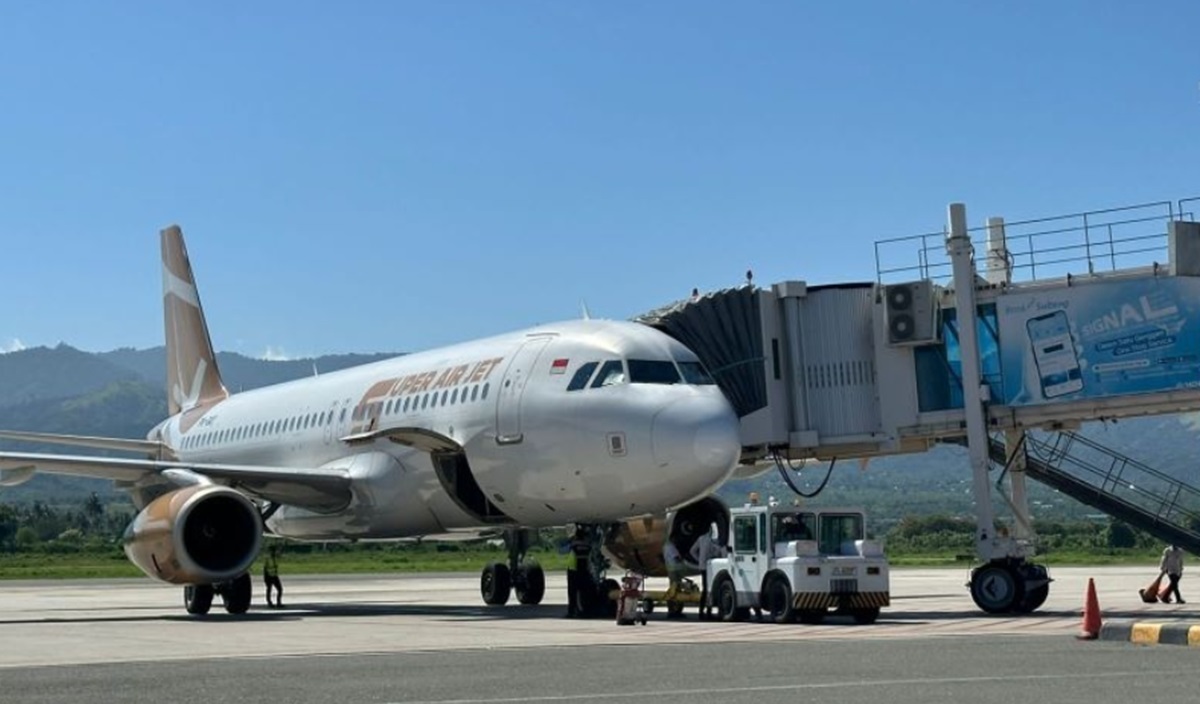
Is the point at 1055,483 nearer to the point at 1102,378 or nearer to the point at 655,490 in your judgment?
the point at 1102,378

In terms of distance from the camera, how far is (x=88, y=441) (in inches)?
1411

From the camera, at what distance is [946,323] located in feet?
83.0

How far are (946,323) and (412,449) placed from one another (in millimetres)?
8414

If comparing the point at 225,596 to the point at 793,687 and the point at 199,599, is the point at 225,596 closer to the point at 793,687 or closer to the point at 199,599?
the point at 199,599

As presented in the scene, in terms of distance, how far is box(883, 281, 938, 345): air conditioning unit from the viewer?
2500 cm

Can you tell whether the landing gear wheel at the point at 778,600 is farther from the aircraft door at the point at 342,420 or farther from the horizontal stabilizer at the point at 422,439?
the aircraft door at the point at 342,420

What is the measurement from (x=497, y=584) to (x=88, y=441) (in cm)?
1084

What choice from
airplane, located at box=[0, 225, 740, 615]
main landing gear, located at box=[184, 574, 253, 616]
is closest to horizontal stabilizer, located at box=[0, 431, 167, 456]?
airplane, located at box=[0, 225, 740, 615]

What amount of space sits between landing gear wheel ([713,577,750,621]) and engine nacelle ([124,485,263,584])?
7287 mm

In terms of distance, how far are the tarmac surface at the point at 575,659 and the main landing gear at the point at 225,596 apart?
1.09 feet

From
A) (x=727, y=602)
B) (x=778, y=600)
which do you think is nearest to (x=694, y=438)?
(x=778, y=600)

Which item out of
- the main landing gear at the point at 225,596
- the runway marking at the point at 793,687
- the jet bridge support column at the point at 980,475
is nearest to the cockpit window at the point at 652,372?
the jet bridge support column at the point at 980,475

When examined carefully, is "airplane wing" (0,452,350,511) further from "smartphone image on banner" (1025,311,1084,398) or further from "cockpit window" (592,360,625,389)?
"smartphone image on banner" (1025,311,1084,398)

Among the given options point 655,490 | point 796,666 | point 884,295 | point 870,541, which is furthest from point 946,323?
point 796,666
